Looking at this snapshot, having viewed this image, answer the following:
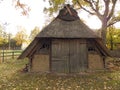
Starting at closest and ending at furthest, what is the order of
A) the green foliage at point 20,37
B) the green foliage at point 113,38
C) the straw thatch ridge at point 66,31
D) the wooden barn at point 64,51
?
the straw thatch ridge at point 66,31
the wooden barn at point 64,51
the green foliage at point 113,38
the green foliage at point 20,37

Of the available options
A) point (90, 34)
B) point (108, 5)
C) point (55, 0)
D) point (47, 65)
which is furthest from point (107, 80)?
point (108, 5)

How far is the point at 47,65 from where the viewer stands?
58.2ft

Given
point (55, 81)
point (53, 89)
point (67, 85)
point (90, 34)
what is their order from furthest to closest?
point (90, 34) < point (55, 81) < point (67, 85) < point (53, 89)

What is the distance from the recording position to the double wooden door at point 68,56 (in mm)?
17562

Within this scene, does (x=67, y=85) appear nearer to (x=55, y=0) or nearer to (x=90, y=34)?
(x=90, y=34)

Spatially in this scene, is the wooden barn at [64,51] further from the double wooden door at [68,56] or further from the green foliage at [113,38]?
the green foliage at [113,38]

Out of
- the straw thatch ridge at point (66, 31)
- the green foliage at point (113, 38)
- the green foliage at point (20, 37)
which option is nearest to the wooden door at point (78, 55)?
the straw thatch ridge at point (66, 31)

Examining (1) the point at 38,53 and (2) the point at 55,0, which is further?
(2) the point at 55,0

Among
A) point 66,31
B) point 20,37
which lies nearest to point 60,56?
point 66,31

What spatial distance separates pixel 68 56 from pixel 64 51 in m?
0.53

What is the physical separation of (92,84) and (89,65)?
4.86 metres

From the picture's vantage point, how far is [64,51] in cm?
1769

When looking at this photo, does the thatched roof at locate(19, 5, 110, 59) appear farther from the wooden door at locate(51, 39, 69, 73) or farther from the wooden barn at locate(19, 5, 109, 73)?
the wooden door at locate(51, 39, 69, 73)

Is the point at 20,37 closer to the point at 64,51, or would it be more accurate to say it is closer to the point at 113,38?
the point at 113,38
